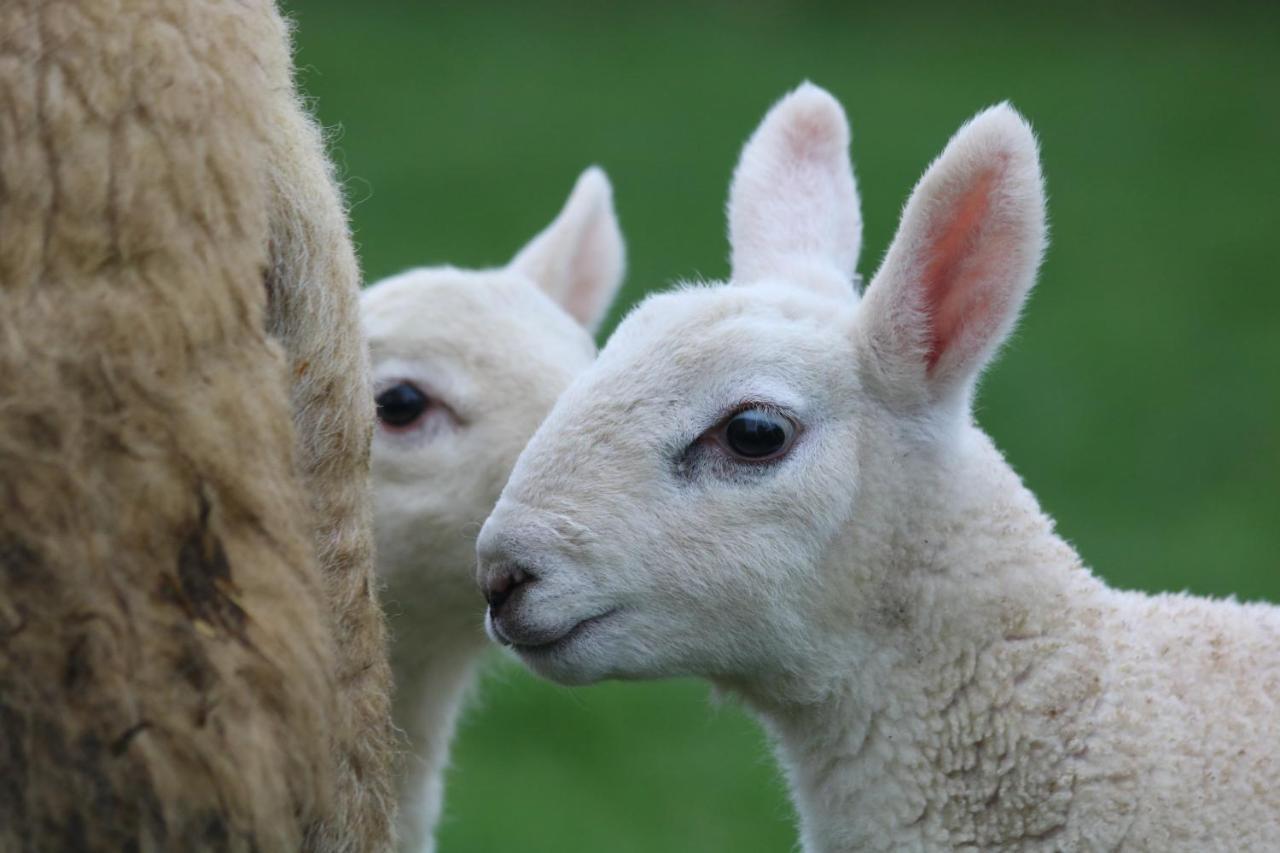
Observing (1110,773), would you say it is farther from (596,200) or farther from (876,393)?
(596,200)

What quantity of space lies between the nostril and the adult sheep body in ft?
1.09

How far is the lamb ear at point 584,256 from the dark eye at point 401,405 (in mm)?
706

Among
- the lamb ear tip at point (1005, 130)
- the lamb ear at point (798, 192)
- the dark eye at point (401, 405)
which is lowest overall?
the dark eye at point (401, 405)

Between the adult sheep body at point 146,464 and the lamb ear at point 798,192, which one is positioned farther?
the lamb ear at point 798,192

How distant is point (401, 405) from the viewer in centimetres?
402

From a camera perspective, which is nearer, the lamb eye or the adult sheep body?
the adult sheep body

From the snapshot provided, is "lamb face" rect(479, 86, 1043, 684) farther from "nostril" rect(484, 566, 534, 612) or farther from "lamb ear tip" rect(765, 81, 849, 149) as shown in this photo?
"lamb ear tip" rect(765, 81, 849, 149)

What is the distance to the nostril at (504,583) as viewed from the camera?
9.86ft

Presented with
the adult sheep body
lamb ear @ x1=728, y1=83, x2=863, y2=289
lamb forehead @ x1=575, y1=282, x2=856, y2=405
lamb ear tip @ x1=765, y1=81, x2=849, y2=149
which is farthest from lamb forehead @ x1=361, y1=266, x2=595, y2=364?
the adult sheep body

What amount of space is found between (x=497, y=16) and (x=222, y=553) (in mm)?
15094

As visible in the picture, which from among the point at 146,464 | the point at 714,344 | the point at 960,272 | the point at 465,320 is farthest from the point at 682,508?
the point at 465,320

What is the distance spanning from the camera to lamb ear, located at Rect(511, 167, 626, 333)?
4.65 metres

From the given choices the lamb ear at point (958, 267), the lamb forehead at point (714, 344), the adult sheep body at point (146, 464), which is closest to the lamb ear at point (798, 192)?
the lamb forehead at point (714, 344)

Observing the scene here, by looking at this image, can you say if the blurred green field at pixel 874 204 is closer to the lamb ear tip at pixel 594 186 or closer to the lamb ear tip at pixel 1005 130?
the lamb ear tip at pixel 594 186
